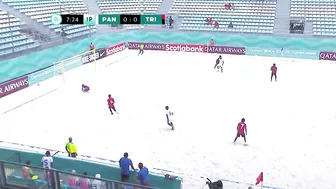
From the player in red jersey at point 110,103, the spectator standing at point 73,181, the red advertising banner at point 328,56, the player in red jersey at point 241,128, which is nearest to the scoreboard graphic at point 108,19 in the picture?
the player in red jersey at point 110,103

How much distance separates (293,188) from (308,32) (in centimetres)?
3115

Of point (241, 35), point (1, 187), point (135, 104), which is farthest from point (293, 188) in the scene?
point (241, 35)

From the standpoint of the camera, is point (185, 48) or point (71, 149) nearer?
point (71, 149)

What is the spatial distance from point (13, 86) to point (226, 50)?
21530 millimetres

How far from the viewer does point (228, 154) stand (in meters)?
15.1

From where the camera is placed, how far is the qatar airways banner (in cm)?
3662

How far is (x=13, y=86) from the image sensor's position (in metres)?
24.1

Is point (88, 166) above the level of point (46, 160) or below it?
below

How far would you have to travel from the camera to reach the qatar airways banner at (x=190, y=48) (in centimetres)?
3662

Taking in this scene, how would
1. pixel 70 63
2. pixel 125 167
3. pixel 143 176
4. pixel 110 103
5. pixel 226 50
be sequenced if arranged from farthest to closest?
pixel 226 50 < pixel 70 63 < pixel 110 103 < pixel 125 167 < pixel 143 176

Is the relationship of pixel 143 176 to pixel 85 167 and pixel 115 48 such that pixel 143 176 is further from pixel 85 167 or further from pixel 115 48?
pixel 115 48

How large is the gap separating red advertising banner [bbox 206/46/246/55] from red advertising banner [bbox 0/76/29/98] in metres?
19.3

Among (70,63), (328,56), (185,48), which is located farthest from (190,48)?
(328,56)

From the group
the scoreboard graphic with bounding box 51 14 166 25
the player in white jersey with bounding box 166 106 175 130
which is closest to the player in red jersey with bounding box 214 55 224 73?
the scoreboard graphic with bounding box 51 14 166 25
